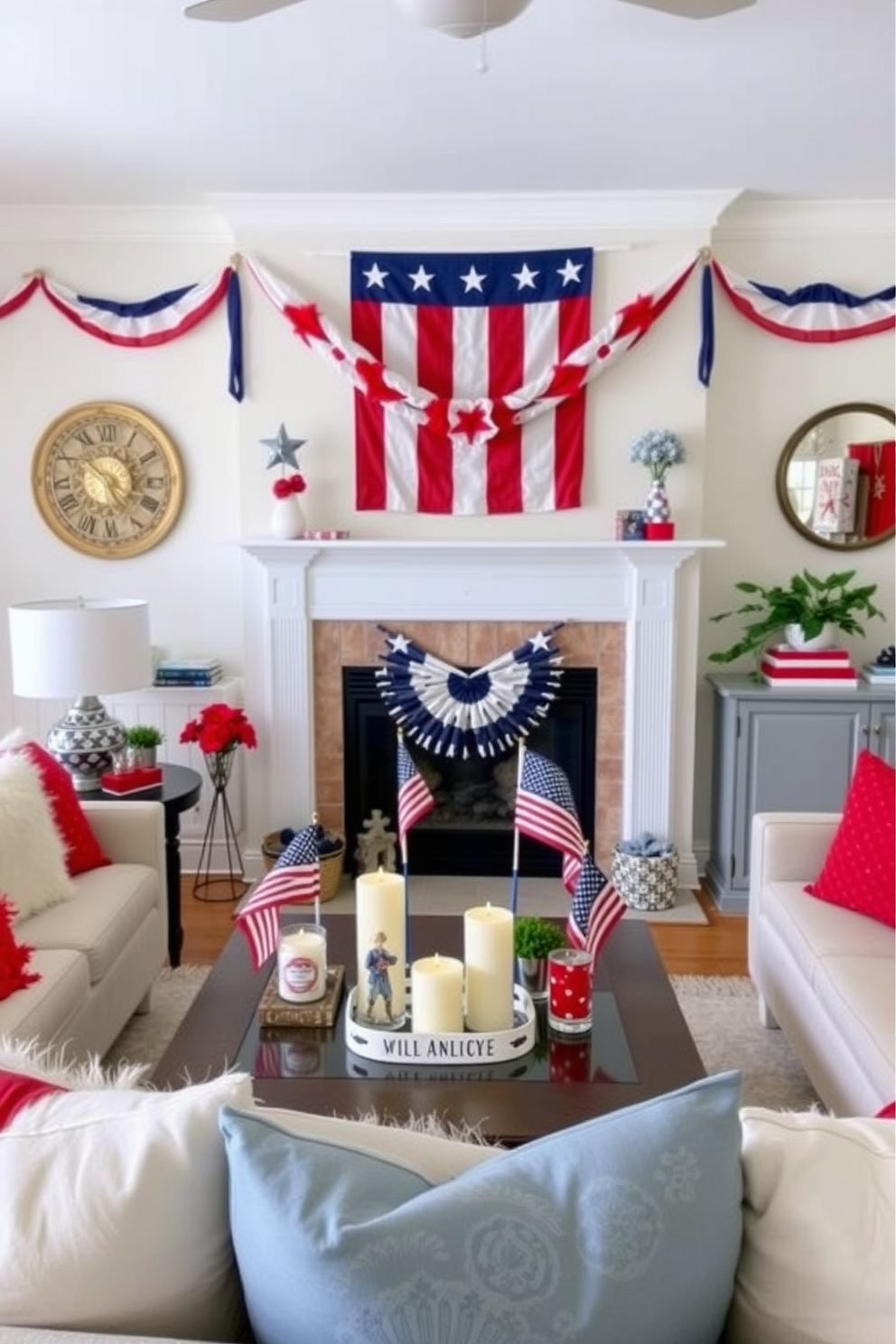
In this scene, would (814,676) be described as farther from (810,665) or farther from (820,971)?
(820,971)

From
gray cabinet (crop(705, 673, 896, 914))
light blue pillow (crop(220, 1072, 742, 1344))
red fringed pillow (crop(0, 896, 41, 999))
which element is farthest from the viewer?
gray cabinet (crop(705, 673, 896, 914))

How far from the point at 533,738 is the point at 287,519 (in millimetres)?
1390

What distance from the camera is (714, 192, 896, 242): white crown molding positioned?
421 centimetres

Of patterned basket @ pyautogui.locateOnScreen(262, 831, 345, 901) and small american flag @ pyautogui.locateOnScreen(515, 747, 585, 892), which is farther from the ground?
small american flag @ pyautogui.locateOnScreen(515, 747, 585, 892)

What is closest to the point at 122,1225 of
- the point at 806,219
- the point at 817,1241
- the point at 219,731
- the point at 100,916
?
the point at 817,1241

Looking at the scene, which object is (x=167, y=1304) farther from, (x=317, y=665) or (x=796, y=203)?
(x=796, y=203)

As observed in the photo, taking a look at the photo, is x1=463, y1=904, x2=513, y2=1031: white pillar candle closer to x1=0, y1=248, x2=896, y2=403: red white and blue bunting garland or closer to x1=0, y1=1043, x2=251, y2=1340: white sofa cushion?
x1=0, y1=1043, x2=251, y2=1340: white sofa cushion

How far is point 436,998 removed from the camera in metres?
2.12

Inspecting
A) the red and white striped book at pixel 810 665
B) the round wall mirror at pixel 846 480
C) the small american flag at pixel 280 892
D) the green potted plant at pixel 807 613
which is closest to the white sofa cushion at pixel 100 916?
the small american flag at pixel 280 892

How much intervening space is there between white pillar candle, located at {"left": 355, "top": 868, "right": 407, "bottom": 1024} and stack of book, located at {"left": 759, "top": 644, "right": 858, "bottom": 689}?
2483 mm

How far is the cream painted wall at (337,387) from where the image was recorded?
417cm

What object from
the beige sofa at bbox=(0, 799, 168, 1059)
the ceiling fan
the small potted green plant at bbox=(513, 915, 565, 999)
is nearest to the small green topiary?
the small potted green plant at bbox=(513, 915, 565, 999)

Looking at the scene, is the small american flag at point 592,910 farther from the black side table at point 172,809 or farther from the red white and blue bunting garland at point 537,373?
the red white and blue bunting garland at point 537,373

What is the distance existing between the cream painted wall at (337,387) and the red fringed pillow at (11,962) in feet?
6.74
